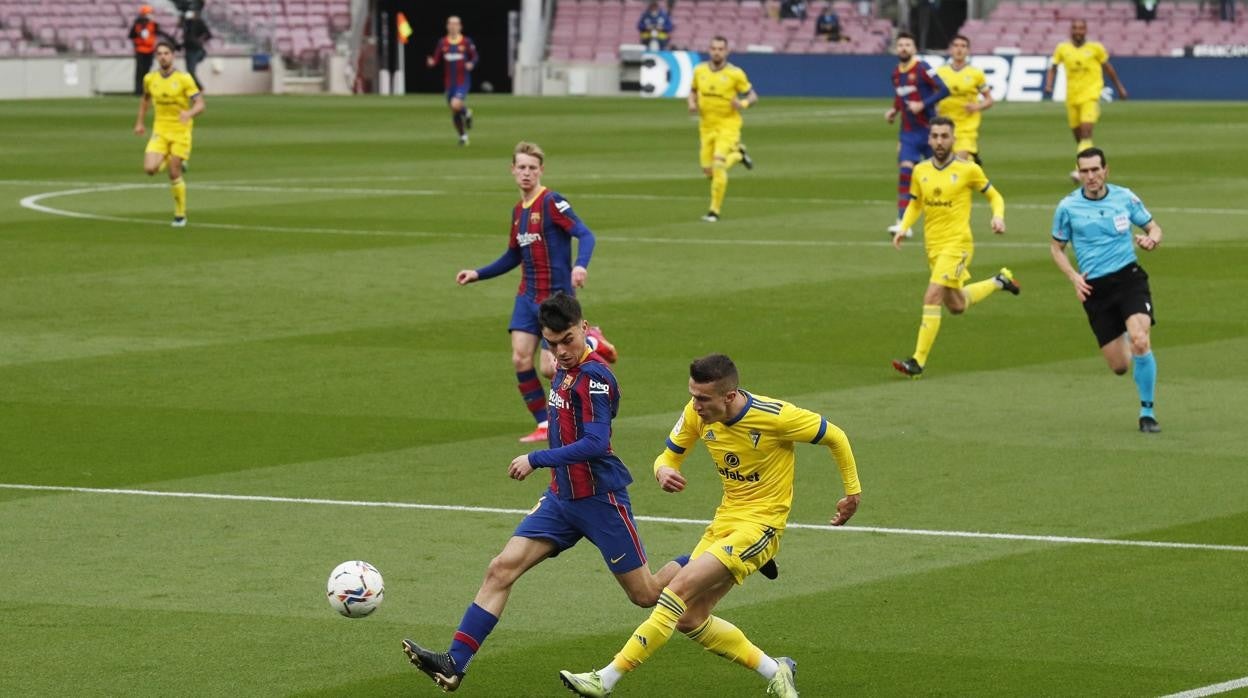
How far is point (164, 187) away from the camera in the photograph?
37.1 m

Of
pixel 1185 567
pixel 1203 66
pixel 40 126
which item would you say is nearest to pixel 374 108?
pixel 40 126

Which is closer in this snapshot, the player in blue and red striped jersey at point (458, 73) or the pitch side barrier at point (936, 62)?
the player in blue and red striped jersey at point (458, 73)

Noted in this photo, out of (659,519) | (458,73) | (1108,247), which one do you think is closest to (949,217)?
(1108,247)

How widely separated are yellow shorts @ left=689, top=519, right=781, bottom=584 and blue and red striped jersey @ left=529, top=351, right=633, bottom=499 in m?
0.48

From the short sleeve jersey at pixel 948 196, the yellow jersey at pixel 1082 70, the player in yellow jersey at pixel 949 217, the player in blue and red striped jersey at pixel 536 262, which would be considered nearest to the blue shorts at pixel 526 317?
the player in blue and red striped jersey at pixel 536 262

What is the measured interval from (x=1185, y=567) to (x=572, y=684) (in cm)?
411

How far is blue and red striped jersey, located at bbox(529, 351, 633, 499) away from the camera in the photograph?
9734mm

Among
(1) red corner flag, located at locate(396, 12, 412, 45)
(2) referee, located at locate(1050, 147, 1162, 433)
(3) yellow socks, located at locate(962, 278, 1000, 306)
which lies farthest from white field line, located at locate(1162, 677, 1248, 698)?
(1) red corner flag, located at locate(396, 12, 412, 45)

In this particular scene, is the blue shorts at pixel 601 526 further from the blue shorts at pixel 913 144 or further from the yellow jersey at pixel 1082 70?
the yellow jersey at pixel 1082 70

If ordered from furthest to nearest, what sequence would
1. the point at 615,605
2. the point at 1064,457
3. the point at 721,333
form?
the point at 721,333
the point at 1064,457
the point at 615,605

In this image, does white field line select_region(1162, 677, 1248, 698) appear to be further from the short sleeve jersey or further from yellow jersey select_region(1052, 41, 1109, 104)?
yellow jersey select_region(1052, 41, 1109, 104)

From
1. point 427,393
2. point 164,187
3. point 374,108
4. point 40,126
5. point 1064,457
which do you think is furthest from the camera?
point 374,108

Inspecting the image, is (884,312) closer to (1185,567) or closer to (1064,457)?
(1064,457)

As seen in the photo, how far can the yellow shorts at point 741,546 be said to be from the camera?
956 centimetres
